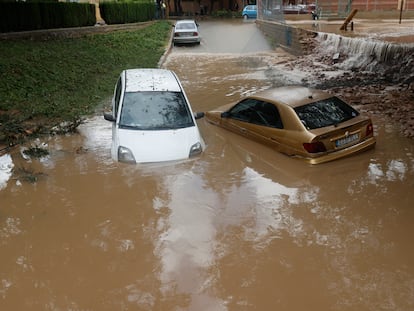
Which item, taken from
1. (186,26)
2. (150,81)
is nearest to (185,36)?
(186,26)

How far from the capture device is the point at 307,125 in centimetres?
796

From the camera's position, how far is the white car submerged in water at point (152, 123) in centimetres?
795

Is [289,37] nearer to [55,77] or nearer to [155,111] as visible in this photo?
[55,77]

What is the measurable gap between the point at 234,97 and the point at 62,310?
435 inches

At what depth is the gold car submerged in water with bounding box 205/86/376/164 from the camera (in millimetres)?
7883

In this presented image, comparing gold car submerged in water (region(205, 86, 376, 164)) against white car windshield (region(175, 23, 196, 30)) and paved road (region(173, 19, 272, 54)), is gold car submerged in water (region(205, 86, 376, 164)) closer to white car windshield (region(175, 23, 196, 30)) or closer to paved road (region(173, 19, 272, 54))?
paved road (region(173, 19, 272, 54))

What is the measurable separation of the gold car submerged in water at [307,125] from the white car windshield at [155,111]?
1.52 meters

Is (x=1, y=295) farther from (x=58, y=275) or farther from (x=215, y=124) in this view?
(x=215, y=124)

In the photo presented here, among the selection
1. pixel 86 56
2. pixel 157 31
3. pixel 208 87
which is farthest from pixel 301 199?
pixel 157 31

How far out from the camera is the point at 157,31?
31.7 meters

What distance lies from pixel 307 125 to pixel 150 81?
362cm

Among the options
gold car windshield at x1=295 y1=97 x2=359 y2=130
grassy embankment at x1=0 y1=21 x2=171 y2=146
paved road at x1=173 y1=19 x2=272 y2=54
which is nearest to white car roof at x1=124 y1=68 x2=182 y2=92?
grassy embankment at x1=0 y1=21 x2=171 y2=146

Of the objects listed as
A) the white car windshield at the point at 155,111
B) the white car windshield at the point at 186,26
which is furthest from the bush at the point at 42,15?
the white car windshield at the point at 155,111

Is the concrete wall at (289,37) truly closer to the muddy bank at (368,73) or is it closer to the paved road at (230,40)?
the muddy bank at (368,73)
